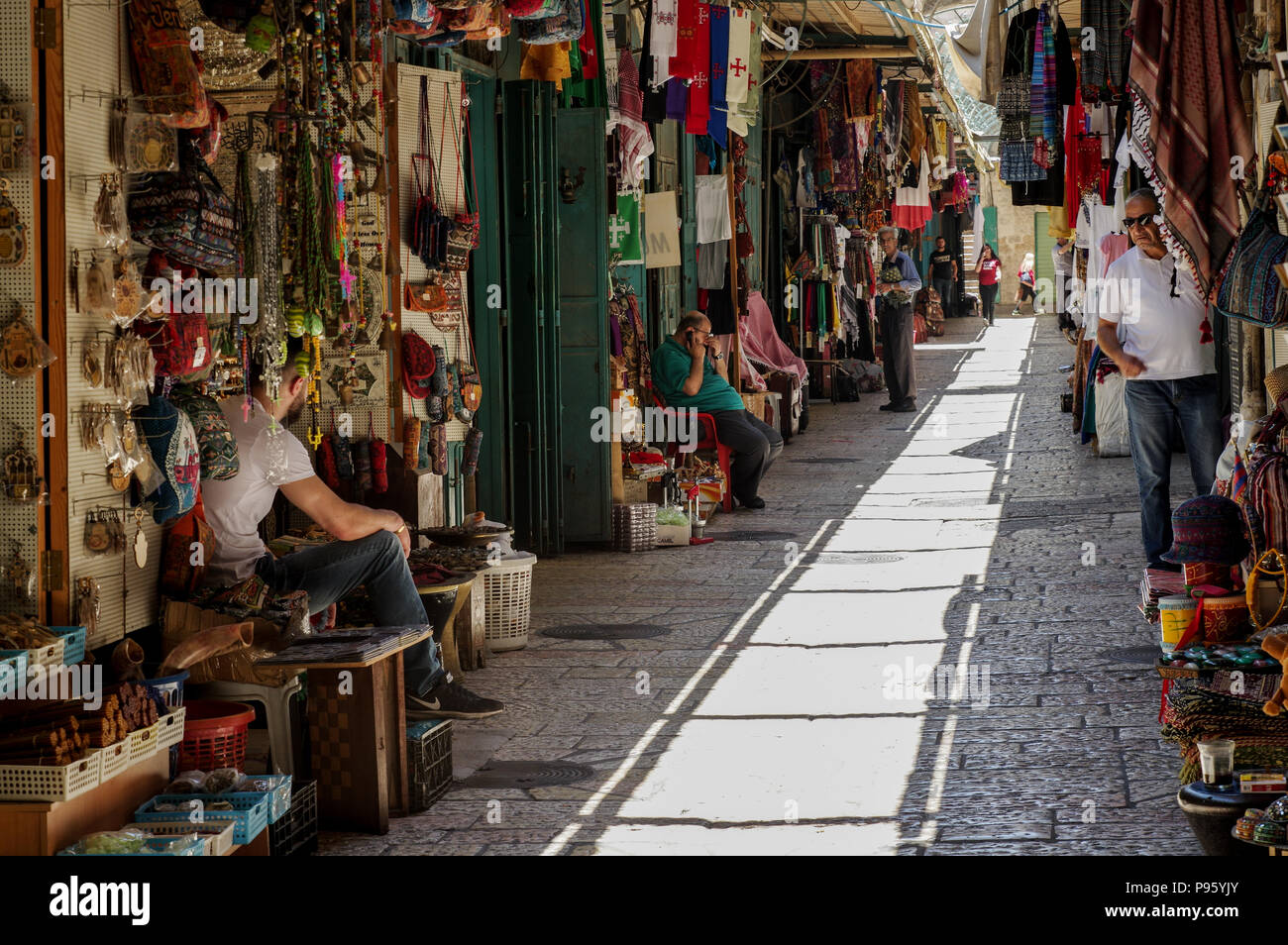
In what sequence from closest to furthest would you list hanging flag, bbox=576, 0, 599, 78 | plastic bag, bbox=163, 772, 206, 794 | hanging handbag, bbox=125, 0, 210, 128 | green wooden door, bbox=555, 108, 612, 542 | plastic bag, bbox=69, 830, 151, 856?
plastic bag, bbox=69, 830, 151, 856 < plastic bag, bbox=163, 772, 206, 794 < hanging handbag, bbox=125, 0, 210, 128 < hanging flag, bbox=576, 0, 599, 78 < green wooden door, bbox=555, 108, 612, 542

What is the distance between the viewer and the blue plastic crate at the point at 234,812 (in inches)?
163

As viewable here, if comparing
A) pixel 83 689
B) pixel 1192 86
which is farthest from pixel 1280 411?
pixel 83 689

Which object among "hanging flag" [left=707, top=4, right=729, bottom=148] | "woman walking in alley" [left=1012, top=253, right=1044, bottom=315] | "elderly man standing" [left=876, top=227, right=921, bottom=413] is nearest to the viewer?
"hanging flag" [left=707, top=4, right=729, bottom=148]

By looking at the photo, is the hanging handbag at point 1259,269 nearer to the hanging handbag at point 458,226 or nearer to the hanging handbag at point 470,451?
the hanging handbag at point 458,226

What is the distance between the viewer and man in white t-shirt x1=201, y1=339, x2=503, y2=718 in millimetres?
5641

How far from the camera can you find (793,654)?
715 centimetres

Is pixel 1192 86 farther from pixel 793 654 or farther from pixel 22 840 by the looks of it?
pixel 22 840

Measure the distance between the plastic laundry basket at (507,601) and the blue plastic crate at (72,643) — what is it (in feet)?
8.85

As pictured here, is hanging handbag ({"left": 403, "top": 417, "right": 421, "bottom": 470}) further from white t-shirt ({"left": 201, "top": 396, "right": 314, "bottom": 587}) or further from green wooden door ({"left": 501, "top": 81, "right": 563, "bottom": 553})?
green wooden door ({"left": 501, "top": 81, "right": 563, "bottom": 553})

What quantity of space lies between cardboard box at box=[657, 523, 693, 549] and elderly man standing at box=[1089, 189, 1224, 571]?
11.2 feet

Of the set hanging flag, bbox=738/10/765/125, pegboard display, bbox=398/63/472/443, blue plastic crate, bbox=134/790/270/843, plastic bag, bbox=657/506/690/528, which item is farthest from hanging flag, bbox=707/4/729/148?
blue plastic crate, bbox=134/790/270/843

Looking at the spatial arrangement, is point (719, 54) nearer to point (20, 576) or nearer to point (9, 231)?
point (9, 231)

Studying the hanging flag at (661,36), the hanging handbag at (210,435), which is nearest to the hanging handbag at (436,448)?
the hanging handbag at (210,435)

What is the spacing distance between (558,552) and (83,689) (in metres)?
5.72
